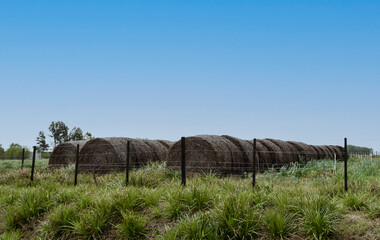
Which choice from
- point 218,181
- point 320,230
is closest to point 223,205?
point 320,230

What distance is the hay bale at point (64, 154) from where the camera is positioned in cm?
1770

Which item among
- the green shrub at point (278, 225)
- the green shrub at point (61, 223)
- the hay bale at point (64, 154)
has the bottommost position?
the green shrub at point (61, 223)

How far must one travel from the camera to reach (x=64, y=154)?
1806 cm

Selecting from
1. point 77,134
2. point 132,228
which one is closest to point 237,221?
point 132,228

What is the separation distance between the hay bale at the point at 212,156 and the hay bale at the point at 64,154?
23.5 feet

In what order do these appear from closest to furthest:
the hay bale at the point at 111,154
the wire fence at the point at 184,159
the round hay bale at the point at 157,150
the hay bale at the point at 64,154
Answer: the wire fence at the point at 184,159
the hay bale at the point at 111,154
the round hay bale at the point at 157,150
the hay bale at the point at 64,154

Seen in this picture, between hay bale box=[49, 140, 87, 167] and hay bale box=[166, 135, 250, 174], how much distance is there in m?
7.15

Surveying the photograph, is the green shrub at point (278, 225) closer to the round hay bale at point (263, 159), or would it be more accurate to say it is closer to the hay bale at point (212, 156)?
the hay bale at point (212, 156)

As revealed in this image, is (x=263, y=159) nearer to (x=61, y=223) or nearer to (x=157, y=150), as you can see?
(x=157, y=150)

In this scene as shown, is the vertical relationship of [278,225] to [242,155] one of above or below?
below

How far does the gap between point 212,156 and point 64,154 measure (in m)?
9.61

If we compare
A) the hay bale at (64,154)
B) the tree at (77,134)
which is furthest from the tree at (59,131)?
the hay bale at (64,154)

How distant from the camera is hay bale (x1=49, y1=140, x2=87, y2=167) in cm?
1770

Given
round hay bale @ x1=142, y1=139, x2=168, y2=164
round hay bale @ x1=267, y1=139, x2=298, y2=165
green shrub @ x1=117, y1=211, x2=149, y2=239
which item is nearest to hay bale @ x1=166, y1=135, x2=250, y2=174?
round hay bale @ x1=142, y1=139, x2=168, y2=164
